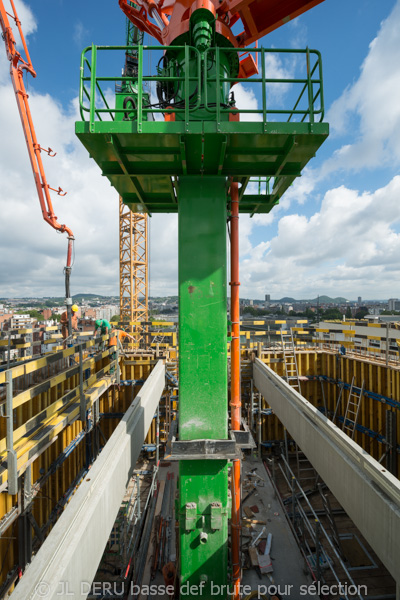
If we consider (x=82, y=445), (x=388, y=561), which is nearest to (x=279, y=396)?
(x=388, y=561)

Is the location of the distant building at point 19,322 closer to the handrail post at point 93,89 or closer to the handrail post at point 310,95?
the handrail post at point 93,89

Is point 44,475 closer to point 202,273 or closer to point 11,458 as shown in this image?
point 11,458

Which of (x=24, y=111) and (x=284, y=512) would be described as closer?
(x=284, y=512)

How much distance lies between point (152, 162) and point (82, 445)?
923 centimetres

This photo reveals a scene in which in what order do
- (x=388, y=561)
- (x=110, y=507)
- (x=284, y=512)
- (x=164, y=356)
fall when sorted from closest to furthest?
(x=388, y=561) → (x=110, y=507) → (x=284, y=512) → (x=164, y=356)

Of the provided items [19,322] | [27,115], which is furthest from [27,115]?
[19,322]

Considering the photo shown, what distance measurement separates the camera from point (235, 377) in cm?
560

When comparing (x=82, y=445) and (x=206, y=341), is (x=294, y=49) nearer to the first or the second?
(x=206, y=341)

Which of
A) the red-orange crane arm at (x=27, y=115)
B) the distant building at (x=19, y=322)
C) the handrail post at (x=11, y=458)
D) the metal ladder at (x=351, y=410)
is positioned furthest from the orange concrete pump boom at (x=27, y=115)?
the distant building at (x=19, y=322)

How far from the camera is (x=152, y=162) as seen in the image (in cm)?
466

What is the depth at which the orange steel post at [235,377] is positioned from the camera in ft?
17.8

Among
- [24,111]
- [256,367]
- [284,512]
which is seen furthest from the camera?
[24,111]

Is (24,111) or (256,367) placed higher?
(24,111)

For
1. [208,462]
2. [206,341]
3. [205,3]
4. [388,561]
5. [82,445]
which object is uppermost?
[205,3]
